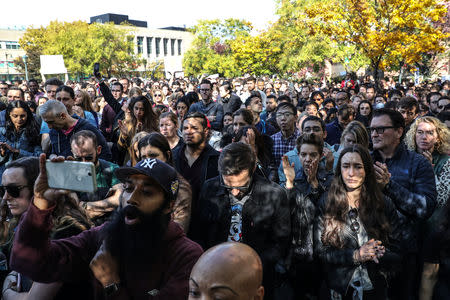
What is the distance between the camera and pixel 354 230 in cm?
335

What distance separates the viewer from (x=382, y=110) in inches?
173

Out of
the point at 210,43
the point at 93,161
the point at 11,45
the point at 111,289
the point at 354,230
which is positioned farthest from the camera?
the point at 11,45

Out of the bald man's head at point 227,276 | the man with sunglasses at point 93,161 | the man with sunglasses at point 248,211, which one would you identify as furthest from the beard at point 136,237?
the man with sunglasses at point 93,161

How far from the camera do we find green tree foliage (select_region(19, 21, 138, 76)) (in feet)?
123

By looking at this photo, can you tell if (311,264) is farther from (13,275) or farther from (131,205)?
(13,275)

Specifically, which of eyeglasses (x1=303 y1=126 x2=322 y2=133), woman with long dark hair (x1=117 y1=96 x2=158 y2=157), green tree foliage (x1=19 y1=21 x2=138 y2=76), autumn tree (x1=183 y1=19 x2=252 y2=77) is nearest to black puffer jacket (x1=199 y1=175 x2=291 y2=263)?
eyeglasses (x1=303 y1=126 x2=322 y2=133)

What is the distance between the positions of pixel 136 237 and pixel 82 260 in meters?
0.37

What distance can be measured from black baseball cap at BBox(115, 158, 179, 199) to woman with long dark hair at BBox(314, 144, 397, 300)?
5.49 feet

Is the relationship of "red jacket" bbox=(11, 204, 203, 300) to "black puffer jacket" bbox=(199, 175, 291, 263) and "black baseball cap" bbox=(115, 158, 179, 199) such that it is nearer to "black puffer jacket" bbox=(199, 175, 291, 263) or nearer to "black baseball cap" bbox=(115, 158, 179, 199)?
"black baseball cap" bbox=(115, 158, 179, 199)

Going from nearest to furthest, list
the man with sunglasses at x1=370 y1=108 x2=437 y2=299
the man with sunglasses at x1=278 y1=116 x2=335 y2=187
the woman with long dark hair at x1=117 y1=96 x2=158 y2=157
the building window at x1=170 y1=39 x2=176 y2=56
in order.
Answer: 1. the man with sunglasses at x1=370 y1=108 x2=437 y2=299
2. the man with sunglasses at x1=278 y1=116 x2=335 y2=187
3. the woman with long dark hair at x1=117 y1=96 x2=158 y2=157
4. the building window at x1=170 y1=39 x2=176 y2=56

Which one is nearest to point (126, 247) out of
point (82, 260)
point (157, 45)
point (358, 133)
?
point (82, 260)

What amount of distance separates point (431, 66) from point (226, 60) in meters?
19.6

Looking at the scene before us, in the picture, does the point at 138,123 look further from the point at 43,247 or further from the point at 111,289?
the point at 111,289

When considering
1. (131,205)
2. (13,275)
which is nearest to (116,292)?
(131,205)
